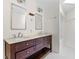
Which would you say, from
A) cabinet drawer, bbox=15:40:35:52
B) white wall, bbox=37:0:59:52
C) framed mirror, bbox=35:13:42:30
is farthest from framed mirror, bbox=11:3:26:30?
white wall, bbox=37:0:59:52

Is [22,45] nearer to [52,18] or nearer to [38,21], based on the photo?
[38,21]

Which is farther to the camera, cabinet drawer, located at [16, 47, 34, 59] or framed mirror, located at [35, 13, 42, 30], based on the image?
framed mirror, located at [35, 13, 42, 30]

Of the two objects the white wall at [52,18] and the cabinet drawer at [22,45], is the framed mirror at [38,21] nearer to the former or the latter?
the white wall at [52,18]

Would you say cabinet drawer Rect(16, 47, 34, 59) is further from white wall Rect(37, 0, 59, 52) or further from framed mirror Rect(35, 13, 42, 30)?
white wall Rect(37, 0, 59, 52)

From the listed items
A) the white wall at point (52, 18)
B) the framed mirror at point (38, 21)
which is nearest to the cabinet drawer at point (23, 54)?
the framed mirror at point (38, 21)

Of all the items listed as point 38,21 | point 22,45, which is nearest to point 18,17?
point 22,45

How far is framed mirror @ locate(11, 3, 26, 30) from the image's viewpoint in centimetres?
240

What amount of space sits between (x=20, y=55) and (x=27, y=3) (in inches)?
69.9

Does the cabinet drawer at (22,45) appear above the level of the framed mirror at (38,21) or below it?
below

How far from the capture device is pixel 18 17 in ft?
8.57

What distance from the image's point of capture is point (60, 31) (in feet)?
14.4

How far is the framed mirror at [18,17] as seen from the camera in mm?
2397
